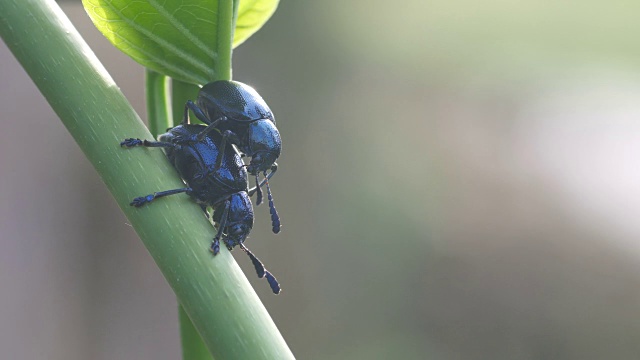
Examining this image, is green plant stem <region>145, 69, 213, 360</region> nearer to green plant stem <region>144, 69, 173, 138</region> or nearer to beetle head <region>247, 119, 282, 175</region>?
green plant stem <region>144, 69, 173, 138</region>

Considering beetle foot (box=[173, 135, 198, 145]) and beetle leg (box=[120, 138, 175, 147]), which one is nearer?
beetle leg (box=[120, 138, 175, 147])

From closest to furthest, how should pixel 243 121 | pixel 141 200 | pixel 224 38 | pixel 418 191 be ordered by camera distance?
1. pixel 141 200
2. pixel 224 38
3. pixel 243 121
4. pixel 418 191

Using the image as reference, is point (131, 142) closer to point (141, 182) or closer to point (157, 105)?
point (141, 182)

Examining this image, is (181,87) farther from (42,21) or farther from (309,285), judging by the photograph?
(309,285)

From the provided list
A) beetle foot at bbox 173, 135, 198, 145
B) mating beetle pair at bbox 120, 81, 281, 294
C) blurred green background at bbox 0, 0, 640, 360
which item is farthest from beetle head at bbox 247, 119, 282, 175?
blurred green background at bbox 0, 0, 640, 360

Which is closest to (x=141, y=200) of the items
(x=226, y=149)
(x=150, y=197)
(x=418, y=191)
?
(x=150, y=197)

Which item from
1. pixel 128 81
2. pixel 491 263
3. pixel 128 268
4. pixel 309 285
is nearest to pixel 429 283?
pixel 491 263
